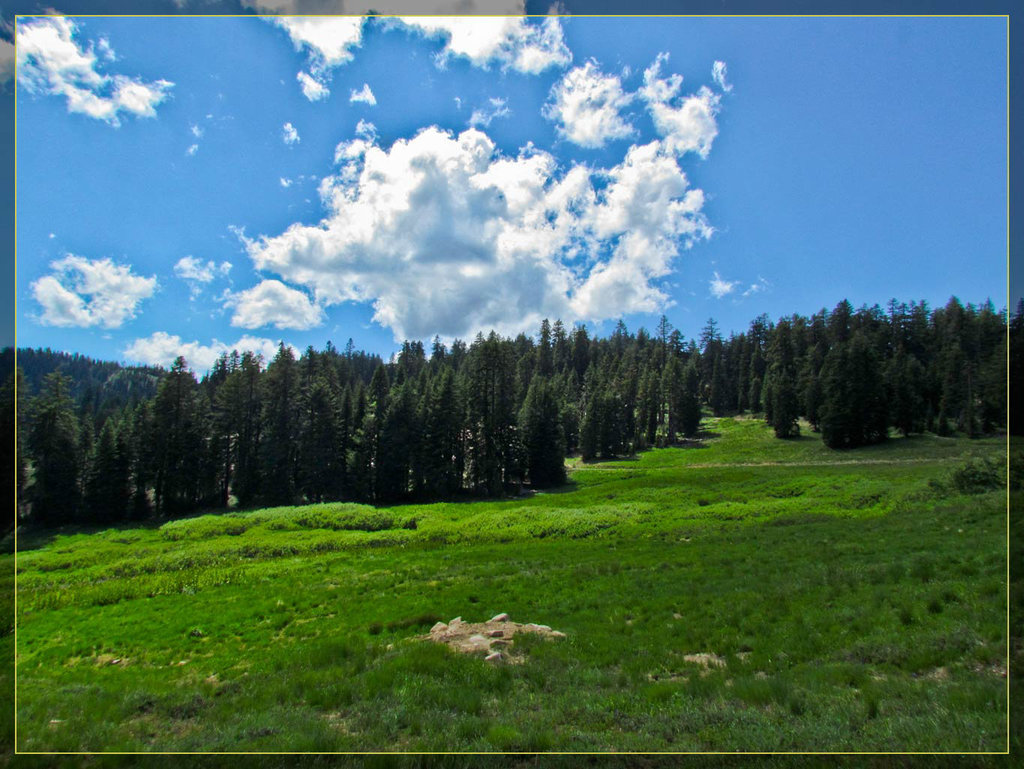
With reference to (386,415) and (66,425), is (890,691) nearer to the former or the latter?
(66,425)

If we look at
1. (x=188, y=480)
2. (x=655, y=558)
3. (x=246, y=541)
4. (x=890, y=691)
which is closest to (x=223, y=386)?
(x=246, y=541)

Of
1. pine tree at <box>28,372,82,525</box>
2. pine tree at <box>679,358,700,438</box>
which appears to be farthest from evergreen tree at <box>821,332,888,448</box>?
pine tree at <box>679,358,700,438</box>

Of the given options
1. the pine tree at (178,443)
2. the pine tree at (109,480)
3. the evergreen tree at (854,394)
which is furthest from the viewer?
the pine tree at (178,443)

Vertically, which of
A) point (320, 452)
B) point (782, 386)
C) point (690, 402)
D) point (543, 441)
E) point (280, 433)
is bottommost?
point (543, 441)

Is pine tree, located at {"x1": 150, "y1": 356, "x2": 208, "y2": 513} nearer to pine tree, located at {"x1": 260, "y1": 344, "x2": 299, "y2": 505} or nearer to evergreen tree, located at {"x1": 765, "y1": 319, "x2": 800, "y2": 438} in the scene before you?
pine tree, located at {"x1": 260, "y1": 344, "x2": 299, "y2": 505}

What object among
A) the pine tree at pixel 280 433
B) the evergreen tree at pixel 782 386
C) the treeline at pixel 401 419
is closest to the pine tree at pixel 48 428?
the treeline at pixel 401 419

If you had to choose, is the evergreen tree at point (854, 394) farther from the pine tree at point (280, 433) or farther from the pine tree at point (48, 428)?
the pine tree at point (280, 433)

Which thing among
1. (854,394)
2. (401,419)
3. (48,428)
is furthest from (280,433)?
(854,394)

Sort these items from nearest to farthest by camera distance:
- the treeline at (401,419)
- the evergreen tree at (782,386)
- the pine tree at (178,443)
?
1. the treeline at (401,419)
2. the evergreen tree at (782,386)
3. the pine tree at (178,443)

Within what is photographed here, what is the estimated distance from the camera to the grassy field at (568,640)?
501 cm

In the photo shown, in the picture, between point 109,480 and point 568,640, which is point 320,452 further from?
point 568,640

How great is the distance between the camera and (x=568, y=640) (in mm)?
9586

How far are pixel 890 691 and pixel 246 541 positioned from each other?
33.8 m

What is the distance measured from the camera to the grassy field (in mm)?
5012
